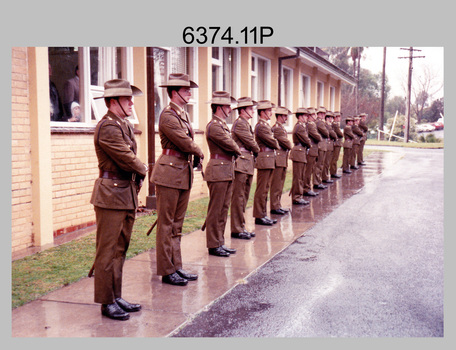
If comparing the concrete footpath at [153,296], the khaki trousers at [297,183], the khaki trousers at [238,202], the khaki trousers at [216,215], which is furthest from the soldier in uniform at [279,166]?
the khaki trousers at [216,215]

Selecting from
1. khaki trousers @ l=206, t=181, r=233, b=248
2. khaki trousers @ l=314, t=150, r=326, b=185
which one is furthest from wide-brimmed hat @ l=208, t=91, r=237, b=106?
khaki trousers @ l=314, t=150, r=326, b=185

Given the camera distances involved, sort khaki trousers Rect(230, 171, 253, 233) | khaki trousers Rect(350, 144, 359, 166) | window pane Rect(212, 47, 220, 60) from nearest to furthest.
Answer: khaki trousers Rect(230, 171, 253, 233) < window pane Rect(212, 47, 220, 60) < khaki trousers Rect(350, 144, 359, 166)

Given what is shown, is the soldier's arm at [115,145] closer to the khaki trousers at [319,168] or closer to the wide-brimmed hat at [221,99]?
the wide-brimmed hat at [221,99]

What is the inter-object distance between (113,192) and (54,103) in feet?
13.9

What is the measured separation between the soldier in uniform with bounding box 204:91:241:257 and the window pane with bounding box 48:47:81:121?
2.85m

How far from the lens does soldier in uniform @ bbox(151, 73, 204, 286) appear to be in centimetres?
577

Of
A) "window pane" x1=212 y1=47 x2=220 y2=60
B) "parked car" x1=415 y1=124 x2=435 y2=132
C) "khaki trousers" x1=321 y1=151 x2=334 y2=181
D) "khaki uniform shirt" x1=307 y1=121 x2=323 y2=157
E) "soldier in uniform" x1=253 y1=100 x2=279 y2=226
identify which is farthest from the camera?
"parked car" x1=415 y1=124 x2=435 y2=132

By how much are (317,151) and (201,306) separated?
898 centimetres

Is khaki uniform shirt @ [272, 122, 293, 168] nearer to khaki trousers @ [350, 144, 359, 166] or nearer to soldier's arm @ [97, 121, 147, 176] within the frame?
soldier's arm @ [97, 121, 147, 176]

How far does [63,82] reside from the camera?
870 cm

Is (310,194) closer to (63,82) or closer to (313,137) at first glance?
(313,137)

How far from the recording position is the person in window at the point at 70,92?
28.6 ft

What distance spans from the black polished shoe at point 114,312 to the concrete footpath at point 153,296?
2.1 inches

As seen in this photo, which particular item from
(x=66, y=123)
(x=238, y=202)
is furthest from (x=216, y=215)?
(x=66, y=123)
